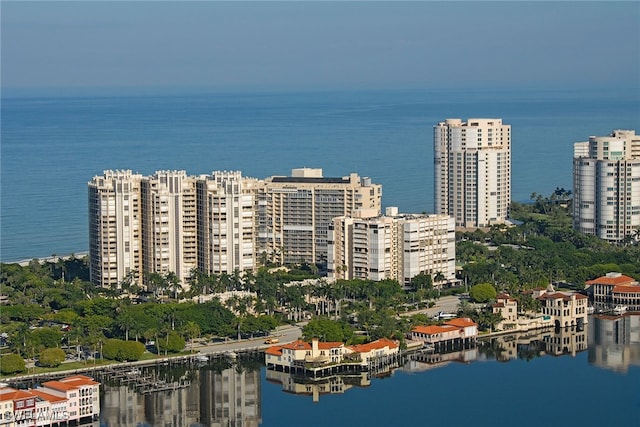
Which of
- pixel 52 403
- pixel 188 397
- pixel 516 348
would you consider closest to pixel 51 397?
pixel 52 403

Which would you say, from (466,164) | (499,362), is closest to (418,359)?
(499,362)

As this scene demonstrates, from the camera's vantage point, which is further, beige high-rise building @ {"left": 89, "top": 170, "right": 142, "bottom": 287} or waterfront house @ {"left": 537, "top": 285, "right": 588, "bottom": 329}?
beige high-rise building @ {"left": 89, "top": 170, "right": 142, "bottom": 287}

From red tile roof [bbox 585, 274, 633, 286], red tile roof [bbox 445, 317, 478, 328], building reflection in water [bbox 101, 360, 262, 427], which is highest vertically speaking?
red tile roof [bbox 585, 274, 633, 286]

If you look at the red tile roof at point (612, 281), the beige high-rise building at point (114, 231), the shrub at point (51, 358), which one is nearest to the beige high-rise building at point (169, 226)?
the beige high-rise building at point (114, 231)

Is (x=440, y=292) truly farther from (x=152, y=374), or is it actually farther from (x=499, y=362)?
(x=152, y=374)

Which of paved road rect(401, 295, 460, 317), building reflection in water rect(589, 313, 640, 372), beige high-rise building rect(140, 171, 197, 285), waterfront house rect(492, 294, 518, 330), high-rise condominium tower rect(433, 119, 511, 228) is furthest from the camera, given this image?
high-rise condominium tower rect(433, 119, 511, 228)

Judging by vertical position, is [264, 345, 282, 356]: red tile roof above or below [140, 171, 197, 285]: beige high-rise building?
below

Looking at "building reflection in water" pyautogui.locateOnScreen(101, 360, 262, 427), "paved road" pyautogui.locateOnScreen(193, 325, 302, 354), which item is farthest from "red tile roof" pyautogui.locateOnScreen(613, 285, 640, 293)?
"building reflection in water" pyautogui.locateOnScreen(101, 360, 262, 427)

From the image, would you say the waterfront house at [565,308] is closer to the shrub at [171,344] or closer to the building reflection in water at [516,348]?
the building reflection in water at [516,348]

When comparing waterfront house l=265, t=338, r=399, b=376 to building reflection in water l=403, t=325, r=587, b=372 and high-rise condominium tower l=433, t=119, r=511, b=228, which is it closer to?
building reflection in water l=403, t=325, r=587, b=372
